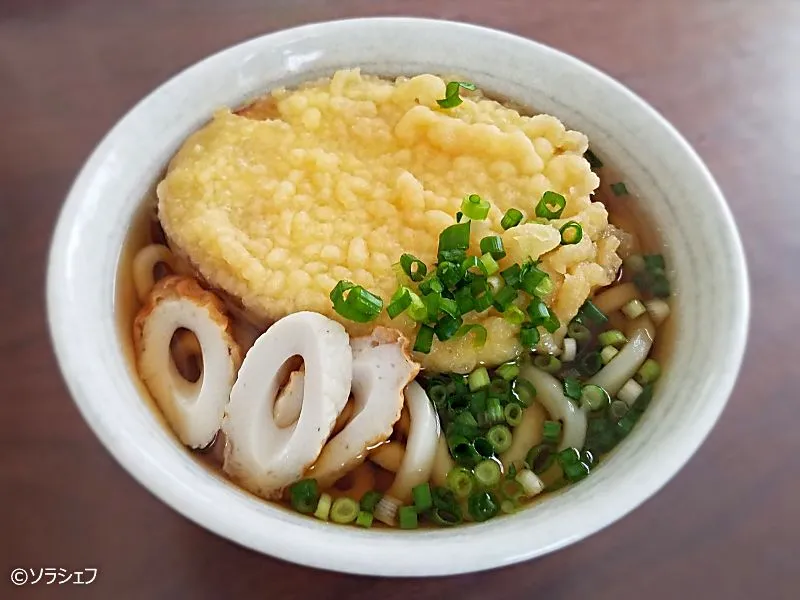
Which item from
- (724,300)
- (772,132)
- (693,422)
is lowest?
(693,422)

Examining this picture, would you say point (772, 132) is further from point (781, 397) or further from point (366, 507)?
point (366, 507)

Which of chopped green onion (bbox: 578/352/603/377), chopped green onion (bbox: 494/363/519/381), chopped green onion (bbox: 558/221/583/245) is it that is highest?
chopped green onion (bbox: 558/221/583/245)

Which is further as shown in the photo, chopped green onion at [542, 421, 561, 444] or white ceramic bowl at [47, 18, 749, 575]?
chopped green onion at [542, 421, 561, 444]

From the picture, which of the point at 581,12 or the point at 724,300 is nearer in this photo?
the point at 724,300

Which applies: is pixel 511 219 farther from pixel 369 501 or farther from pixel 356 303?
pixel 369 501

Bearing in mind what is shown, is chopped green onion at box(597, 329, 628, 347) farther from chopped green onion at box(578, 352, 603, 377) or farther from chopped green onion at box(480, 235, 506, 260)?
chopped green onion at box(480, 235, 506, 260)

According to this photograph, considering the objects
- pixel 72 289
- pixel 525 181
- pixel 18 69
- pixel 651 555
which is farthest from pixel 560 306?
pixel 18 69

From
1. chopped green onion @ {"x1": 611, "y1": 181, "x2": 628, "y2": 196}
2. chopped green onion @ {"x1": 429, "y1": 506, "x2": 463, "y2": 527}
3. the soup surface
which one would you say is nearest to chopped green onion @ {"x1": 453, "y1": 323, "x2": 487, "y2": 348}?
the soup surface
